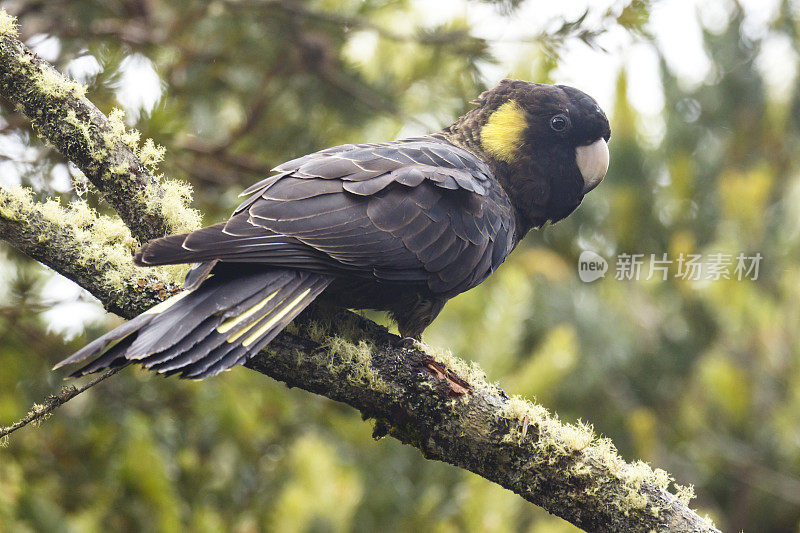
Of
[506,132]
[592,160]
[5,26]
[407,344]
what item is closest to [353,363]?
[407,344]

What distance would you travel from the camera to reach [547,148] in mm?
3490

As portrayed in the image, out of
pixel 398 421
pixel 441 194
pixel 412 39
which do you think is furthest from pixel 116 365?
pixel 412 39

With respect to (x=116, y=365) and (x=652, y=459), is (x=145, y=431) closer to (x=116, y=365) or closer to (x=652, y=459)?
(x=116, y=365)

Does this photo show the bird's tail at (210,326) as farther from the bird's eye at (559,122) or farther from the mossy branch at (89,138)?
the bird's eye at (559,122)

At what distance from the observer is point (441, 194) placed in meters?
2.82

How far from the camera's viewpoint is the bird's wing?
2311 millimetres

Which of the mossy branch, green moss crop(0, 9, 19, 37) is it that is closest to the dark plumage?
the mossy branch

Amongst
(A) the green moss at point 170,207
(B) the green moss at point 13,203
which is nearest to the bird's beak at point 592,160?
(A) the green moss at point 170,207

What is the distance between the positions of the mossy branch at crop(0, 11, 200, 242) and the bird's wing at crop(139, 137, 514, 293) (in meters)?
0.28

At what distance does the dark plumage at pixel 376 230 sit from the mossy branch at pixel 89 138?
280 millimetres

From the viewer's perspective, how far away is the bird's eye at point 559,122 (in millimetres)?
3473

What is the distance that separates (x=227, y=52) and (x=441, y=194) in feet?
8.73

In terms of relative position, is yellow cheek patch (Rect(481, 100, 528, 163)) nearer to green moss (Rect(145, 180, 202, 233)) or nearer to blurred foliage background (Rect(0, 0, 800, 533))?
blurred foliage background (Rect(0, 0, 800, 533))

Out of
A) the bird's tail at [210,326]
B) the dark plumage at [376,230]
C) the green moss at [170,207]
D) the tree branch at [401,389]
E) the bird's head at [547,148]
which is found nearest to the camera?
the bird's tail at [210,326]
